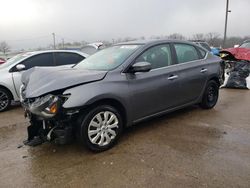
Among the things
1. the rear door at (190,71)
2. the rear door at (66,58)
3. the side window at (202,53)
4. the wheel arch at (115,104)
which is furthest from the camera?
the rear door at (66,58)

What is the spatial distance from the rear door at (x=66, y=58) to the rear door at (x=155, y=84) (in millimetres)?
3324

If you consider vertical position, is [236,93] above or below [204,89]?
below

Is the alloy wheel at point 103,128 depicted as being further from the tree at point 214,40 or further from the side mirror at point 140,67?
the tree at point 214,40

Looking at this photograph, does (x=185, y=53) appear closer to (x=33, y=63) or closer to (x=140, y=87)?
(x=140, y=87)

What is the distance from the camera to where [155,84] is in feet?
13.1

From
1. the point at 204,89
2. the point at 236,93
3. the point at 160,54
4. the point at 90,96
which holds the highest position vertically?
the point at 160,54

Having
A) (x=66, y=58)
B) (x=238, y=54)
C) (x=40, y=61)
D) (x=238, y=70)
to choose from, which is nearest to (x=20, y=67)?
(x=40, y=61)

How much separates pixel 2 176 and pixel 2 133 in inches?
64.4

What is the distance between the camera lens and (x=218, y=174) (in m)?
2.83

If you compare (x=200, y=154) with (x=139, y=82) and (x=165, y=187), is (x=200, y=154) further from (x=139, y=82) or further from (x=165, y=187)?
(x=139, y=82)

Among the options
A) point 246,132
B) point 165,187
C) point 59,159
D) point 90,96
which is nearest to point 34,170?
point 59,159

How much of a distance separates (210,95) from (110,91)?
114 inches

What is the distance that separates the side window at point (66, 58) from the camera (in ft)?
22.1

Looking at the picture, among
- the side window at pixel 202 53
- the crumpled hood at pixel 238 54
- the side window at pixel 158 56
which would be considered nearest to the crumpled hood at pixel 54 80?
the side window at pixel 158 56
